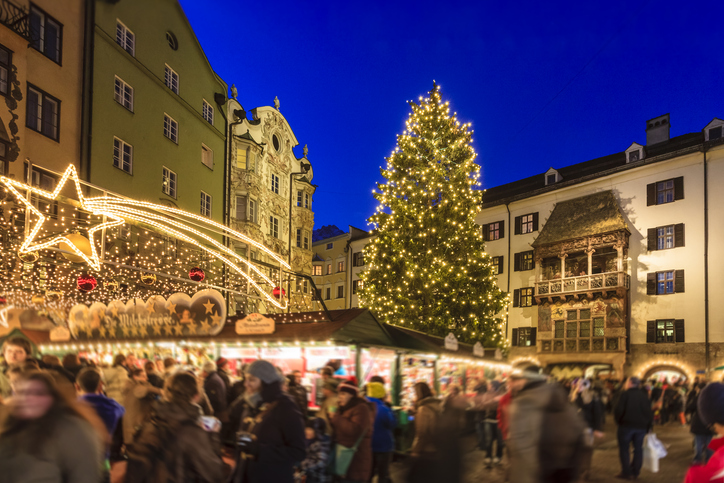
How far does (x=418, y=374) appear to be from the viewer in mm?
16688

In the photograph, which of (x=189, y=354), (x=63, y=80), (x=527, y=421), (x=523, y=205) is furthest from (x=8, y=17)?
(x=523, y=205)

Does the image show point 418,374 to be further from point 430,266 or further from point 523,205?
point 523,205

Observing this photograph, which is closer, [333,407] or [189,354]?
[333,407]

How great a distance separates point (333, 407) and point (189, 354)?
1060 centimetres

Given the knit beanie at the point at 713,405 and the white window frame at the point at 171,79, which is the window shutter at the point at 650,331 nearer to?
the white window frame at the point at 171,79

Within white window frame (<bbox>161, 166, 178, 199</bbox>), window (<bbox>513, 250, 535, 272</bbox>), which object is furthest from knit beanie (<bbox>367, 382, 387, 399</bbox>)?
window (<bbox>513, 250, 535, 272</bbox>)

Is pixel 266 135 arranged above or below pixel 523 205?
above

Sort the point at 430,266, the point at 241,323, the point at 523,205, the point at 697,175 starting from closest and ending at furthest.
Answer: the point at 241,323, the point at 430,266, the point at 697,175, the point at 523,205

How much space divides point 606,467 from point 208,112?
22.9 meters

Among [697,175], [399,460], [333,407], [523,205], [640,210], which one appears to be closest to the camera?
[333,407]

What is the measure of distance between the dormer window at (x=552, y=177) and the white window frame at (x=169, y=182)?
22520 mm

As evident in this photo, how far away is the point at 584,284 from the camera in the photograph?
3178 cm

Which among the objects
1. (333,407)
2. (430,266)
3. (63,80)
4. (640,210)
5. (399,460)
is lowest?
(399,460)

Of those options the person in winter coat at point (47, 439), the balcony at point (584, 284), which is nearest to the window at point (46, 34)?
the person in winter coat at point (47, 439)
